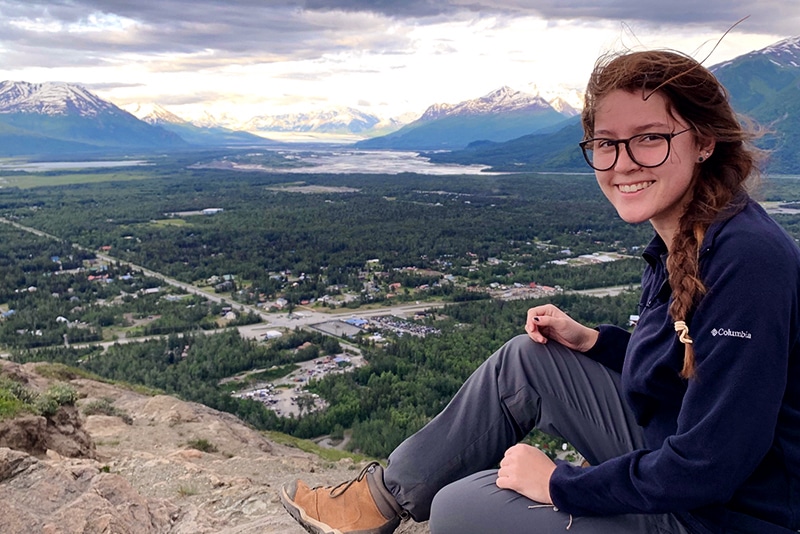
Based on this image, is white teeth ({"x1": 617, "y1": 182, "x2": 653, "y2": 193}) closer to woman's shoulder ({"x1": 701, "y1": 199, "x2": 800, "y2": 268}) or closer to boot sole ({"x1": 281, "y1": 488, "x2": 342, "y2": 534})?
woman's shoulder ({"x1": 701, "y1": 199, "x2": 800, "y2": 268})

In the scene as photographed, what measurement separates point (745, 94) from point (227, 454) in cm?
17428

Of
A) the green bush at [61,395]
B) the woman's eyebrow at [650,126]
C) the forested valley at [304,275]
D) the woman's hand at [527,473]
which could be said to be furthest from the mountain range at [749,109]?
the woman's hand at [527,473]

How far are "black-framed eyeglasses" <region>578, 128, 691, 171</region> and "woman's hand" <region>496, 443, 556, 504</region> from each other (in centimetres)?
98

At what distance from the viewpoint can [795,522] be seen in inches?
72.1

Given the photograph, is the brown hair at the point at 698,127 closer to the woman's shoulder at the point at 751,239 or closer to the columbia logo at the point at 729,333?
the woman's shoulder at the point at 751,239

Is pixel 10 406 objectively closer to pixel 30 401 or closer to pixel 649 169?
pixel 30 401

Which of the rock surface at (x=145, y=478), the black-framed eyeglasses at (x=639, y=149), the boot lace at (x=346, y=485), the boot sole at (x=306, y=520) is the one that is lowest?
the rock surface at (x=145, y=478)

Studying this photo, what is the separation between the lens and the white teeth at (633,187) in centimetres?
204

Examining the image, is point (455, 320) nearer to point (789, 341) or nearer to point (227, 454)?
point (227, 454)

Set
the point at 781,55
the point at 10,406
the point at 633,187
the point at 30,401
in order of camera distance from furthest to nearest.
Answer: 1. the point at 781,55
2. the point at 30,401
3. the point at 10,406
4. the point at 633,187

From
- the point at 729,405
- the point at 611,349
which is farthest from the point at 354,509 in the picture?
the point at 729,405

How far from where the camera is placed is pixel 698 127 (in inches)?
77.1

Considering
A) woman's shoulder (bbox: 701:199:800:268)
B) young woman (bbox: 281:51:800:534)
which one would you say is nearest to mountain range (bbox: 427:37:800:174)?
young woman (bbox: 281:51:800:534)

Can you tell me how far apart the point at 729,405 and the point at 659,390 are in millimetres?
334
